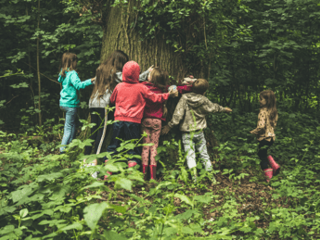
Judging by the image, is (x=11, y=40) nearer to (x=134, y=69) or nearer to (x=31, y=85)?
(x=31, y=85)

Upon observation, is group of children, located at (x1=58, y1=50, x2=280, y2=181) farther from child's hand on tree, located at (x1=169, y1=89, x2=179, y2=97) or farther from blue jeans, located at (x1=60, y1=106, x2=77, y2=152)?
blue jeans, located at (x1=60, y1=106, x2=77, y2=152)

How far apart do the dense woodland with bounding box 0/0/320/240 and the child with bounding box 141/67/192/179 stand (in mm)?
197

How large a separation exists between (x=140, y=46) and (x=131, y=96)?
861mm

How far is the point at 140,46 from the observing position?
4.12 meters

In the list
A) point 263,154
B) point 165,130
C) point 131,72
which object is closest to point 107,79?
point 131,72

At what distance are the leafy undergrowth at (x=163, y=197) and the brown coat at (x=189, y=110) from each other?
36 cm

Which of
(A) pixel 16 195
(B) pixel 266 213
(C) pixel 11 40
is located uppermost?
(C) pixel 11 40

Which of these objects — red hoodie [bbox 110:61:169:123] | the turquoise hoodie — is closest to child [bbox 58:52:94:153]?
the turquoise hoodie

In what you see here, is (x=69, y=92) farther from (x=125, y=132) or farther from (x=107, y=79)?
(x=125, y=132)

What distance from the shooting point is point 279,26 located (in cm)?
668

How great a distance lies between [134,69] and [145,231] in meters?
2.49

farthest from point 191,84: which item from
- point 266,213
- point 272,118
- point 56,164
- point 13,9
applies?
point 13,9

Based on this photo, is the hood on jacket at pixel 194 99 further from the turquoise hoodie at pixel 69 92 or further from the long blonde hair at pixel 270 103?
the turquoise hoodie at pixel 69 92

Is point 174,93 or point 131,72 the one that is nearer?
point 131,72
